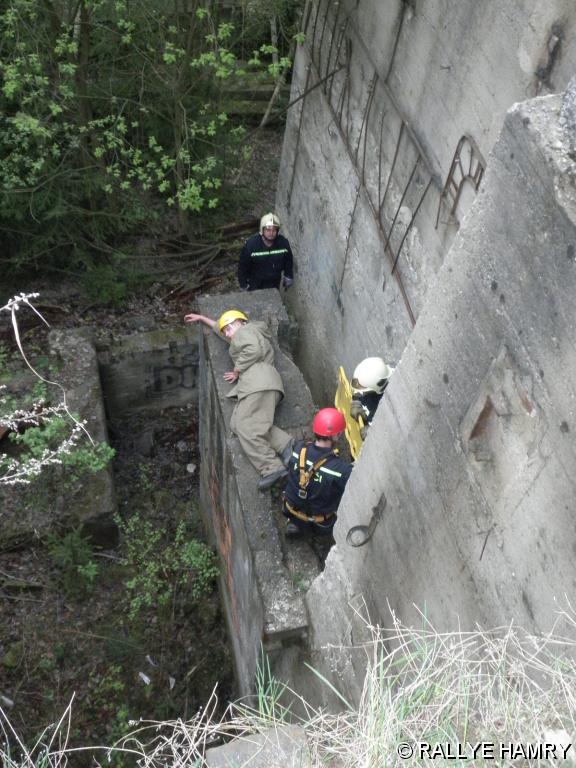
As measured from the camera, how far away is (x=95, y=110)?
9.54 m

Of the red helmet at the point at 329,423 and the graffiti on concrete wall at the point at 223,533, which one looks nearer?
the red helmet at the point at 329,423

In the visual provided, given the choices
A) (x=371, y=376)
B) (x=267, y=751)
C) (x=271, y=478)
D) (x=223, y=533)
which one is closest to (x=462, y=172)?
(x=371, y=376)

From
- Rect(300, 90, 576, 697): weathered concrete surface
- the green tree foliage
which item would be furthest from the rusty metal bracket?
the green tree foliage

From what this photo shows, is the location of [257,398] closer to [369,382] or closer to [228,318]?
[228,318]

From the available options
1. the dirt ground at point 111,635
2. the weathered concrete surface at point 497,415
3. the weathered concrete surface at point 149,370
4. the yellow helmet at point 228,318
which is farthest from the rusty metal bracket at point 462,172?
the dirt ground at point 111,635

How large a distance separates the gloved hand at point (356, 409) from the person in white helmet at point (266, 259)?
9.76 feet

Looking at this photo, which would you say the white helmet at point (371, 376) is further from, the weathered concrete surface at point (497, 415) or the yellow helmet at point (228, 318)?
the yellow helmet at point (228, 318)

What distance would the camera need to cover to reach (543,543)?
2299 millimetres

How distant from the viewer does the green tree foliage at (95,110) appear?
7570 mm

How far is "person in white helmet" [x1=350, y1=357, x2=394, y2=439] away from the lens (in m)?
4.86

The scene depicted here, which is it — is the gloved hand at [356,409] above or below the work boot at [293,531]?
above

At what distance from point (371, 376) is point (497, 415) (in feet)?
7.91

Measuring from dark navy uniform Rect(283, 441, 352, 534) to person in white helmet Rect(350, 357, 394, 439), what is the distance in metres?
0.42

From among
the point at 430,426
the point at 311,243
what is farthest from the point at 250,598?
the point at 311,243
